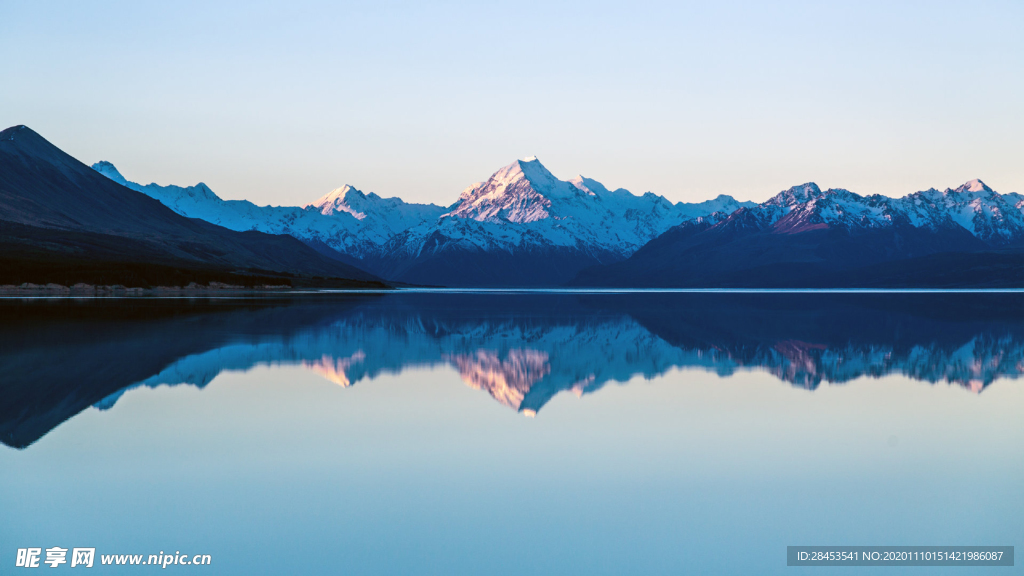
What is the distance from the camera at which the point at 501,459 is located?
1958 centimetres

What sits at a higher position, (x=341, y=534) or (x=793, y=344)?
(x=793, y=344)

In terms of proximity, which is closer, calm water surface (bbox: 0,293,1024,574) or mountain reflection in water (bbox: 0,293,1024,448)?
calm water surface (bbox: 0,293,1024,574)

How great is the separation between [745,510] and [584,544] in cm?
355

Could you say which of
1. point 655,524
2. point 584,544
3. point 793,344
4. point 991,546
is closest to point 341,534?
point 584,544

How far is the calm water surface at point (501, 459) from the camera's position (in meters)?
14.0

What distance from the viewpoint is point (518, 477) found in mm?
17891

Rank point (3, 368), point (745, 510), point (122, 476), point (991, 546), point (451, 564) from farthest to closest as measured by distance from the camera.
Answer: point (3, 368), point (122, 476), point (745, 510), point (991, 546), point (451, 564)

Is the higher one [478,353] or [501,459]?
[478,353]

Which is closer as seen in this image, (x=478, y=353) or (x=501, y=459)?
(x=501, y=459)

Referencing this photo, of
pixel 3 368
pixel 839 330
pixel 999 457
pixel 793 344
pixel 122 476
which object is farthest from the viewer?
pixel 839 330

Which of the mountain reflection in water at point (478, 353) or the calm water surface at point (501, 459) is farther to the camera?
the mountain reflection in water at point (478, 353)

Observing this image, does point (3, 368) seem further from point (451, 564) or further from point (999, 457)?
point (999, 457)

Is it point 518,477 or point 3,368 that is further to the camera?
point 3,368

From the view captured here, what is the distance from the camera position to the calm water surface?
1400 cm
